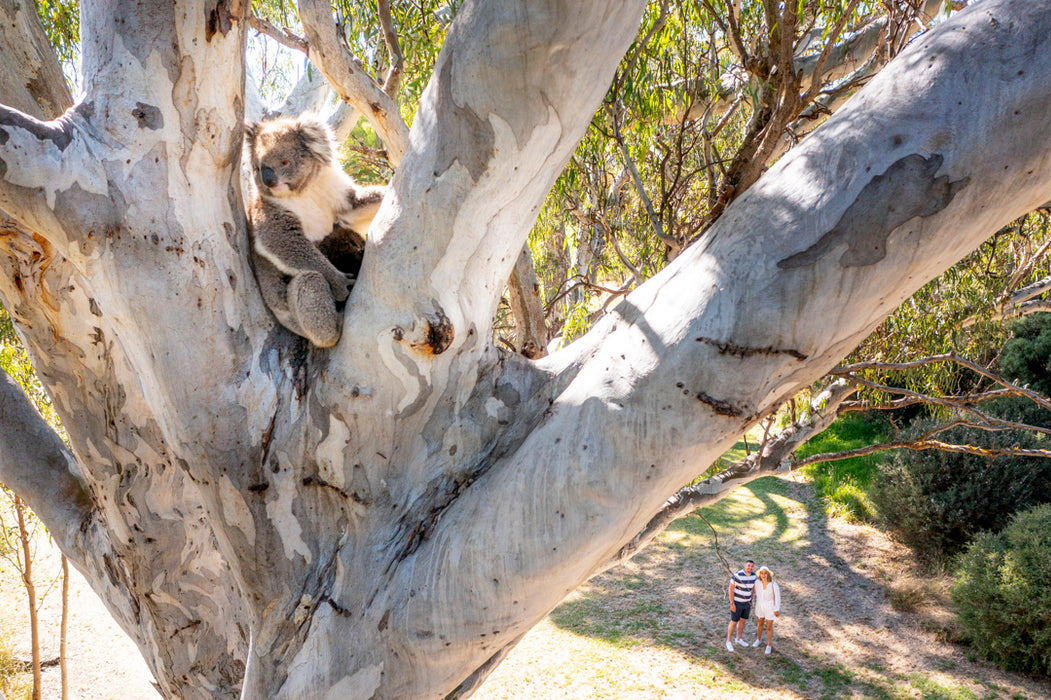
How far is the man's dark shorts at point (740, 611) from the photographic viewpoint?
734 cm

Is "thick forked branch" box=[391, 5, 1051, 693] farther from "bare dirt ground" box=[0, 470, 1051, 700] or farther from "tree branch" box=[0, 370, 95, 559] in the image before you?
"bare dirt ground" box=[0, 470, 1051, 700]

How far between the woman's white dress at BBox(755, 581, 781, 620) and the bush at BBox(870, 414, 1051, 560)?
285cm

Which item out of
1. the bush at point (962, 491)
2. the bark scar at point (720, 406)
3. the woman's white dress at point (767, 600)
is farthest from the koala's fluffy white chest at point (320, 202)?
the bush at point (962, 491)

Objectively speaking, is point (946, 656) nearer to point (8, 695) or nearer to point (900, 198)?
point (900, 198)

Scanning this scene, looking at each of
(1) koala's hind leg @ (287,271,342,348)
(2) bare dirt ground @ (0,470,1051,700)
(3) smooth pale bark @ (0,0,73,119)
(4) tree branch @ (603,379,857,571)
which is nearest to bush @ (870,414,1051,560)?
(2) bare dirt ground @ (0,470,1051,700)

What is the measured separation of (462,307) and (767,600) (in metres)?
6.69

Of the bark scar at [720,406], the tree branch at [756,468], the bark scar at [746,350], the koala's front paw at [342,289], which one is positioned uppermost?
the koala's front paw at [342,289]

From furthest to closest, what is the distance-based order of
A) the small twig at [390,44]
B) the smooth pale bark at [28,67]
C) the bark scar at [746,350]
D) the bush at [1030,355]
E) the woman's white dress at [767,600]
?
the bush at [1030,355], the woman's white dress at [767,600], the small twig at [390,44], the smooth pale bark at [28,67], the bark scar at [746,350]

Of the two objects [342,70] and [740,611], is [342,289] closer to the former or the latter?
[342,70]

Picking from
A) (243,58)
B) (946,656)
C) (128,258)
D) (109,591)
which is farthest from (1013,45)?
(946,656)

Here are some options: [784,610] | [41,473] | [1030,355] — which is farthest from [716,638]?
[41,473]

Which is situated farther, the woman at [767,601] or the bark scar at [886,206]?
the woman at [767,601]

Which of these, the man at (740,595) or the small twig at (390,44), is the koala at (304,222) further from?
the man at (740,595)

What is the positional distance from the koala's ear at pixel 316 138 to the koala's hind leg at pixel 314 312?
0.82 metres
